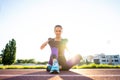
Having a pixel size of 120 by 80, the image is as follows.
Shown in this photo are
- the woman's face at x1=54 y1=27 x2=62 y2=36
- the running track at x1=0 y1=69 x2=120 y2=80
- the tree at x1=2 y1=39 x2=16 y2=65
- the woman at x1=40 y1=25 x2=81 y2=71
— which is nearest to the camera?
the running track at x1=0 y1=69 x2=120 y2=80

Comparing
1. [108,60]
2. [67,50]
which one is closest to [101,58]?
[108,60]

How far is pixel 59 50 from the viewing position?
4094 mm

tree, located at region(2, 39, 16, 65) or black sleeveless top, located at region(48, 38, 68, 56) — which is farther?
tree, located at region(2, 39, 16, 65)

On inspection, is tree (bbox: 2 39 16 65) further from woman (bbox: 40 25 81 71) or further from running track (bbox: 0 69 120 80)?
running track (bbox: 0 69 120 80)

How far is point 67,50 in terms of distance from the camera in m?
4.29

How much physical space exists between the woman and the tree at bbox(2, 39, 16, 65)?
144ft

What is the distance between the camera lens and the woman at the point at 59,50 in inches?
152

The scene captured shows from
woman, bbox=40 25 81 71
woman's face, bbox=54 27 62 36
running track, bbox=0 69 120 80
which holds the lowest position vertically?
running track, bbox=0 69 120 80

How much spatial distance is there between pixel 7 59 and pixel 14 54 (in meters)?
2.63

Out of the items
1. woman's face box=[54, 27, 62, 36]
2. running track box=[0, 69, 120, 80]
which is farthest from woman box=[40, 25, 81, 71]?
running track box=[0, 69, 120, 80]

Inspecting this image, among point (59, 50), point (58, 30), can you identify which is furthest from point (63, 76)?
point (58, 30)

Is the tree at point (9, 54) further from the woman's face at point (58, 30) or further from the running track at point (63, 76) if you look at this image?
the running track at point (63, 76)

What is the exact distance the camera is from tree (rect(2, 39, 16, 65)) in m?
45.4

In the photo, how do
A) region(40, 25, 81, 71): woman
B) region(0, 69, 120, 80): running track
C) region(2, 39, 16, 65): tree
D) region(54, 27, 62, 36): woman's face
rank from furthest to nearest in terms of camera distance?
region(2, 39, 16, 65): tree < region(54, 27, 62, 36): woman's face < region(40, 25, 81, 71): woman < region(0, 69, 120, 80): running track
